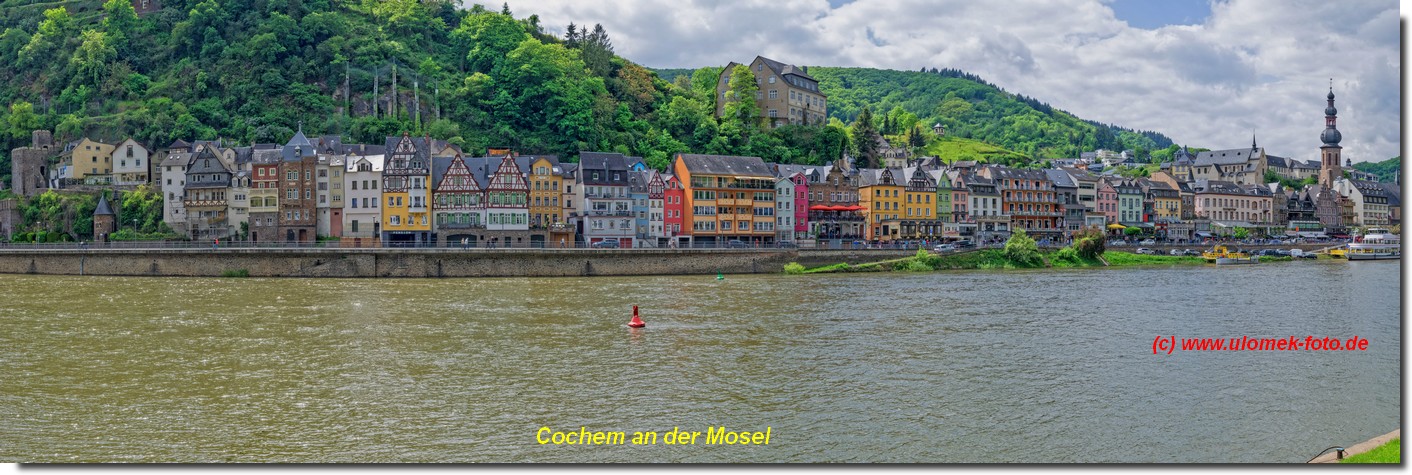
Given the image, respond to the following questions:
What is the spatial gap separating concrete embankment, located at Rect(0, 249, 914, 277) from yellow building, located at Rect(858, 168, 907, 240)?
73.1 feet

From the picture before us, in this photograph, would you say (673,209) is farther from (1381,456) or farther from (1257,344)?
(1381,456)

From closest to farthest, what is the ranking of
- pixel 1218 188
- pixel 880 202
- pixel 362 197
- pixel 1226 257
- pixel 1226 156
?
pixel 362 197
pixel 1226 257
pixel 880 202
pixel 1218 188
pixel 1226 156

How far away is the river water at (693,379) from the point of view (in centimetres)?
1523

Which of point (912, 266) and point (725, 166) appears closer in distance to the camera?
point (912, 266)

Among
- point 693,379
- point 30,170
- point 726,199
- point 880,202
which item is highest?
point 30,170

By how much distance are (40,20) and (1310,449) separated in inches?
4546

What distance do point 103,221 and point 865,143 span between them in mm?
62901

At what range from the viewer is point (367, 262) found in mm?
51938

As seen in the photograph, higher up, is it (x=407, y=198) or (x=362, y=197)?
(x=362, y=197)

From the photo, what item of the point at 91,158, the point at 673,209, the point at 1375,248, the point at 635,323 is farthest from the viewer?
the point at 91,158

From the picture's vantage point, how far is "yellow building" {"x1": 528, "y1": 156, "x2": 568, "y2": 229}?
207ft

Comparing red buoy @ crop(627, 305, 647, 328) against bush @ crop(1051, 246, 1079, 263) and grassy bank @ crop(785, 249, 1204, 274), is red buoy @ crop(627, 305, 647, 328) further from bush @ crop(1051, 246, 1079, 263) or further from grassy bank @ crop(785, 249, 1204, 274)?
bush @ crop(1051, 246, 1079, 263)

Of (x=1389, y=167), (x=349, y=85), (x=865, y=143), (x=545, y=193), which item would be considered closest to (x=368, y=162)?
(x=545, y=193)

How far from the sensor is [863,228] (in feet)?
246
